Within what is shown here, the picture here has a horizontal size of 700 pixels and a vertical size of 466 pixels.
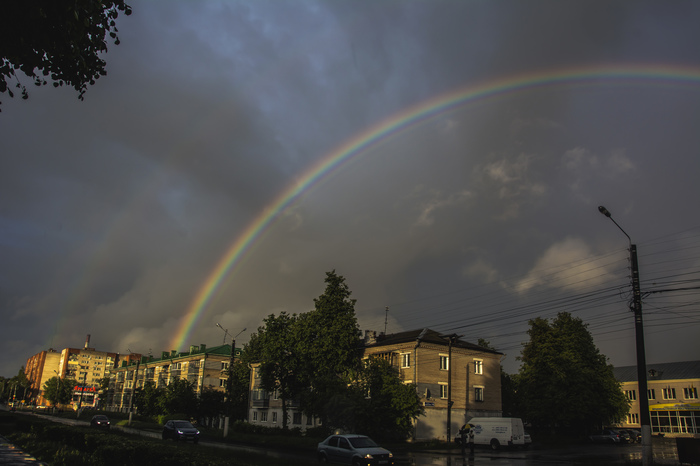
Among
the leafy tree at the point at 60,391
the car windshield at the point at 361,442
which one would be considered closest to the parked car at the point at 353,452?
the car windshield at the point at 361,442

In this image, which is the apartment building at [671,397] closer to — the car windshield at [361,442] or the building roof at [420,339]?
the building roof at [420,339]

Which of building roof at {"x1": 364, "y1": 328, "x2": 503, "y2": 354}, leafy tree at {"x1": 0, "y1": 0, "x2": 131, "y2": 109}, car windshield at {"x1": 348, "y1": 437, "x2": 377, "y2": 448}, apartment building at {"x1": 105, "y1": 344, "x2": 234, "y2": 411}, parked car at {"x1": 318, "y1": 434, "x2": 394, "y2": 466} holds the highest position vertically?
leafy tree at {"x1": 0, "y1": 0, "x2": 131, "y2": 109}

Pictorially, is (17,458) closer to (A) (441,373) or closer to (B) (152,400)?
(A) (441,373)

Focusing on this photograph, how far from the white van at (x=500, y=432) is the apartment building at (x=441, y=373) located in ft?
17.5

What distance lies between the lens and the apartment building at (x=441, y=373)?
168 ft

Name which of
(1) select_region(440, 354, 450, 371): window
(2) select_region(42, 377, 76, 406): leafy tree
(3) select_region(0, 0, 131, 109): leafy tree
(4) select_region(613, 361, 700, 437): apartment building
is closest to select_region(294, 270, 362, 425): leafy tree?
(1) select_region(440, 354, 450, 371): window

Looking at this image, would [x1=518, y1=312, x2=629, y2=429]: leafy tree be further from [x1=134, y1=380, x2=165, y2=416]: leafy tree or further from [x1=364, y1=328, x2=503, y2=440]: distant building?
[x1=134, y1=380, x2=165, y2=416]: leafy tree

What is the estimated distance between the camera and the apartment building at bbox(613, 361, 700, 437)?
267 ft

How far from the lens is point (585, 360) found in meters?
64.9

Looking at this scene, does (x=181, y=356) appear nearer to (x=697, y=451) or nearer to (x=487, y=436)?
(x=487, y=436)

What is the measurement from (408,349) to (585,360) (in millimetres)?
27254

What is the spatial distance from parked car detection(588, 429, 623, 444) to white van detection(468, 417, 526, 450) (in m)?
16.4

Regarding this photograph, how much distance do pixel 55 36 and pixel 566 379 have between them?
62767mm

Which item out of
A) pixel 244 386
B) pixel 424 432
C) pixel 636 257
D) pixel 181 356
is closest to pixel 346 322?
pixel 424 432
